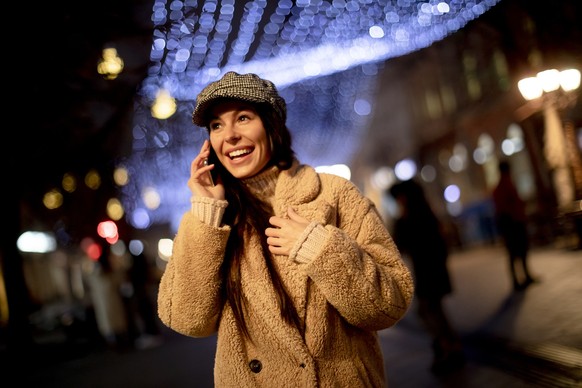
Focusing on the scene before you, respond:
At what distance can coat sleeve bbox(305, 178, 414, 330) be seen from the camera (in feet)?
6.43

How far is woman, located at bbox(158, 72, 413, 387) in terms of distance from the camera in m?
2.02

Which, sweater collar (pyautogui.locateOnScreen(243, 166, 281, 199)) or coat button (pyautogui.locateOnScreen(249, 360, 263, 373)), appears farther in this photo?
sweater collar (pyautogui.locateOnScreen(243, 166, 281, 199))

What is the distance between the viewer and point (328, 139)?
4319 centimetres

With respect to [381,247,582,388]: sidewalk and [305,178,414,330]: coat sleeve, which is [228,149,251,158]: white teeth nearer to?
[305,178,414,330]: coat sleeve

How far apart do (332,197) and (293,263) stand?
0.33m

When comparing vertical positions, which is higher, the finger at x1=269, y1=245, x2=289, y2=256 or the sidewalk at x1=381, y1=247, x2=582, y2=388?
the finger at x1=269, y1=245, x2=289, y2=256

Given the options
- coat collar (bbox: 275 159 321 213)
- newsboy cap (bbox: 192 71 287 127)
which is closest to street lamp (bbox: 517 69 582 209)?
coat collar (bbox: 275 159 321 213)

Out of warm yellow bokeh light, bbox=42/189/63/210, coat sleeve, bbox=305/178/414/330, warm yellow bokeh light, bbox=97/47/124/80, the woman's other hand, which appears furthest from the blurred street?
A: warm yellow bokeh light, bbox=42/189/63/210

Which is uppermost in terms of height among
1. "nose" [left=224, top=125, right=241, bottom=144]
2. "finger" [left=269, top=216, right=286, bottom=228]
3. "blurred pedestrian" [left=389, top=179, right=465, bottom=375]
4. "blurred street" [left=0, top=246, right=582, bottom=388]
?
"nose" [left=224, top=125, right=241, bottom=144]

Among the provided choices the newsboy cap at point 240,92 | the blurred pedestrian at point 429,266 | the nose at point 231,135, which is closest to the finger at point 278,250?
the nose at point 231,135


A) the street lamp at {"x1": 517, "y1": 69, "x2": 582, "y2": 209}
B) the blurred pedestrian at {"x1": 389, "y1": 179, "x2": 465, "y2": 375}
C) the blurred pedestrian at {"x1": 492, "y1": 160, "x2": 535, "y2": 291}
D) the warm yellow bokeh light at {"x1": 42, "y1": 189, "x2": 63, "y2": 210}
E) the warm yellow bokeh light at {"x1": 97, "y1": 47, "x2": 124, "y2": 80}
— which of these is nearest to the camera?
the blurred pedestrian at {"x1": 389, "y1": 179, "x2": 465, "y2": 375}

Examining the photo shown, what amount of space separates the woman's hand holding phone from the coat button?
0.66 metres

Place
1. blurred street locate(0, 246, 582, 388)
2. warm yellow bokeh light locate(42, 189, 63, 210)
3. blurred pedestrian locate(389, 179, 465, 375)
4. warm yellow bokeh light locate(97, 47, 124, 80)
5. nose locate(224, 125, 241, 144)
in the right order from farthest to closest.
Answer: warm yellow bokeh light locate(42, 189, 63, 210) < warm yellow bokeh light locate(97, 47, 124, 80) < blurred pedestrian locate(389, 179, 465, 375) < blurred street locate(0, 246, 582, 388) < nose locate(224, 125, 241, 144)

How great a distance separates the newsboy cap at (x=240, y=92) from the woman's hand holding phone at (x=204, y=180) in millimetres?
188
